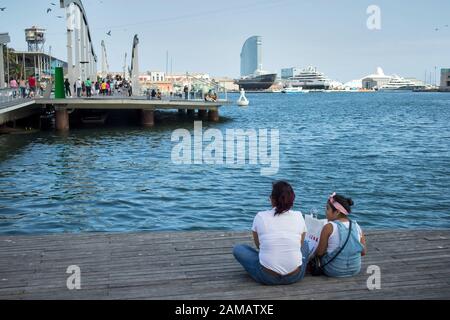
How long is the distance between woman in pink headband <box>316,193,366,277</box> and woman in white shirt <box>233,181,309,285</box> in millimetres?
353

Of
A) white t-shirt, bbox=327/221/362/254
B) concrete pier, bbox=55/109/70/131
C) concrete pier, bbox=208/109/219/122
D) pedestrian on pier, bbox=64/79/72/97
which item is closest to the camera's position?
white t-shirt, bbox=327/221/362/254

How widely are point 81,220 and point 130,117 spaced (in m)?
37.9

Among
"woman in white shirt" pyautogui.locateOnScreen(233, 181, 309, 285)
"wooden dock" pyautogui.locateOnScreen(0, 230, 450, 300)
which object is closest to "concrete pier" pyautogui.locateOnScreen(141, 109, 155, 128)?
"wooden dock" pyautogui.locateOnScreen(0, 230, 450, 300)

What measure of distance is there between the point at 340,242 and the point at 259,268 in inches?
36.7

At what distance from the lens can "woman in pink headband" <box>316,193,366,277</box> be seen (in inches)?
260

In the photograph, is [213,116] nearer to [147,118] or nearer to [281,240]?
[147,118]

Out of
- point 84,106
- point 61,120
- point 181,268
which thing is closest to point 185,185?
point 181,268

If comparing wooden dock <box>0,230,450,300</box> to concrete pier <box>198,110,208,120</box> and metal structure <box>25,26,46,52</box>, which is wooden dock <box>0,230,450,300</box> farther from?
metal structure <box>25,26,46,52</box>

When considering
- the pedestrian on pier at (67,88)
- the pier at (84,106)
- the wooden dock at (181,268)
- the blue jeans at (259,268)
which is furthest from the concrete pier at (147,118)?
the blue jeans at (259,268)

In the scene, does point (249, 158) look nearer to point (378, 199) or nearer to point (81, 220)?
point (378, 199)

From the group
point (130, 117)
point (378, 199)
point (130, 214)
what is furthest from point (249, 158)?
point (130, 117)

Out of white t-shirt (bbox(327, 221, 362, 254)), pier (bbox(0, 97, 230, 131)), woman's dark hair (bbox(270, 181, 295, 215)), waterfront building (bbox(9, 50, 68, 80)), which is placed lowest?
white t-shirt (bbox(327, 221, 362, 254))
